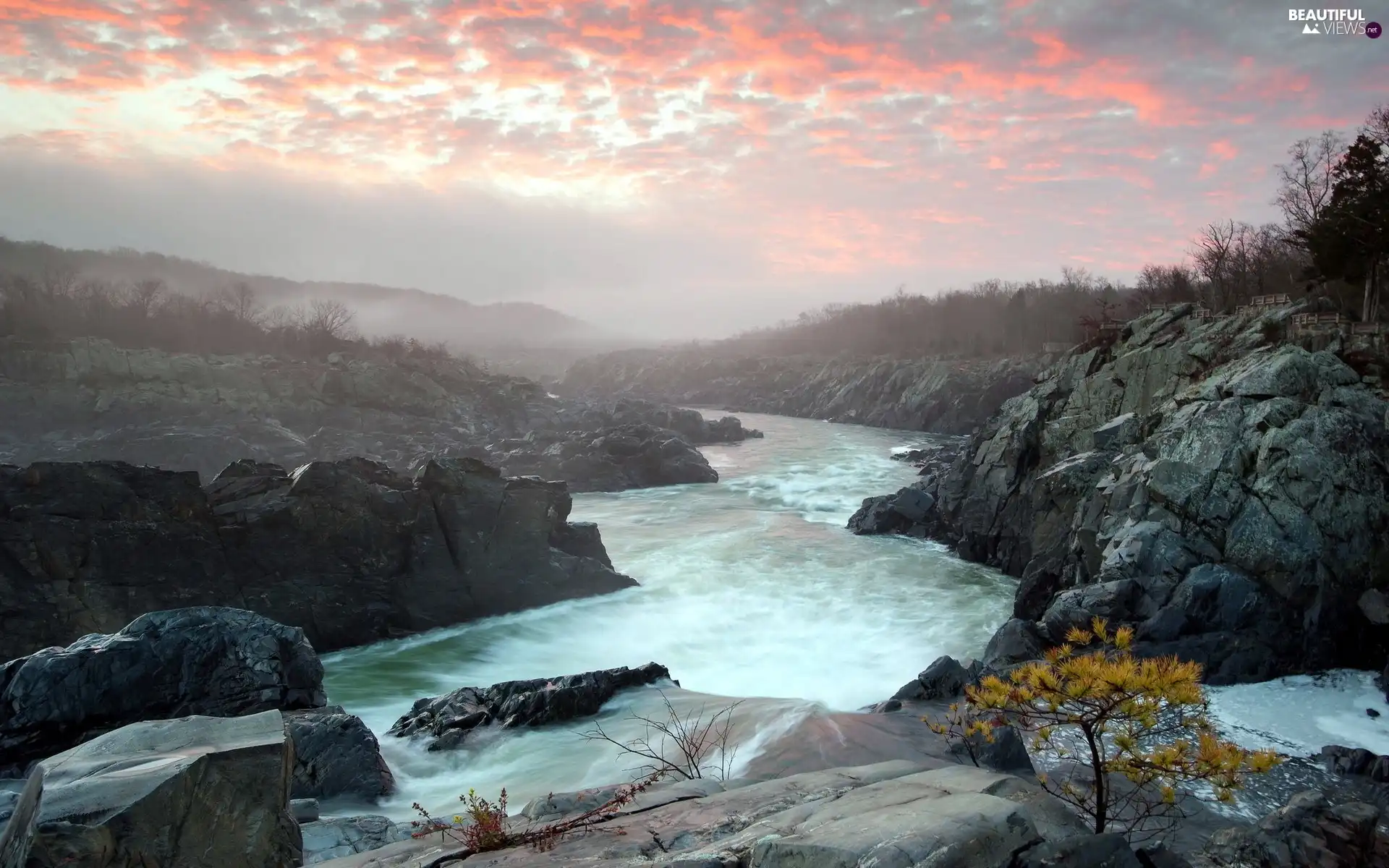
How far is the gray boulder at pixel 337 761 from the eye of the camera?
10547mm

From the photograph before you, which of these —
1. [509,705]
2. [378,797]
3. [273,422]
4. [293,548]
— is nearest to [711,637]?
[509,705]

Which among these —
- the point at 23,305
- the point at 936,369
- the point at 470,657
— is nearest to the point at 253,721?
the point at 470,657

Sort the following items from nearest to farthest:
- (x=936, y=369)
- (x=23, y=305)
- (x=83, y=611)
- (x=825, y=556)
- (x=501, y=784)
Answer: (x=501, y=784), (x=83, y=611), (x=825, y=556), (x=23, y=305), (x=936, y=369)

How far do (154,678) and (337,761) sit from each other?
3966 millimetres

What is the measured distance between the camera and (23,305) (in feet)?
161

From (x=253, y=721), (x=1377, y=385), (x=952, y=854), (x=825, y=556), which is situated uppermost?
(x=1377, y=385)

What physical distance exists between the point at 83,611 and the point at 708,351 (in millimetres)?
136770

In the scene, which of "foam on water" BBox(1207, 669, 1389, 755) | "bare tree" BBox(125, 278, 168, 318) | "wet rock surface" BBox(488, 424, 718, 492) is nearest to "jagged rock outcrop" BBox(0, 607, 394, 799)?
"foam on water" BBox(1207, 669, 1389, 755)

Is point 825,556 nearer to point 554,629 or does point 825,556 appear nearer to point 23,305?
point 554,629

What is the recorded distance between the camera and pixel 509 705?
13859mm

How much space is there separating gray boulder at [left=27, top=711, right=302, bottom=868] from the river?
5.12m

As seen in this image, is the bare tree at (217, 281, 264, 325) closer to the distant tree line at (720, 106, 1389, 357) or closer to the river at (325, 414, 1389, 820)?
the river at (325, 414, 1389, 820)

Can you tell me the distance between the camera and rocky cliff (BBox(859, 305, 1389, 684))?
49.8ft

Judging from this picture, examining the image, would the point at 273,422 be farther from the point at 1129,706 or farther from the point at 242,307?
the point at 1129,706
